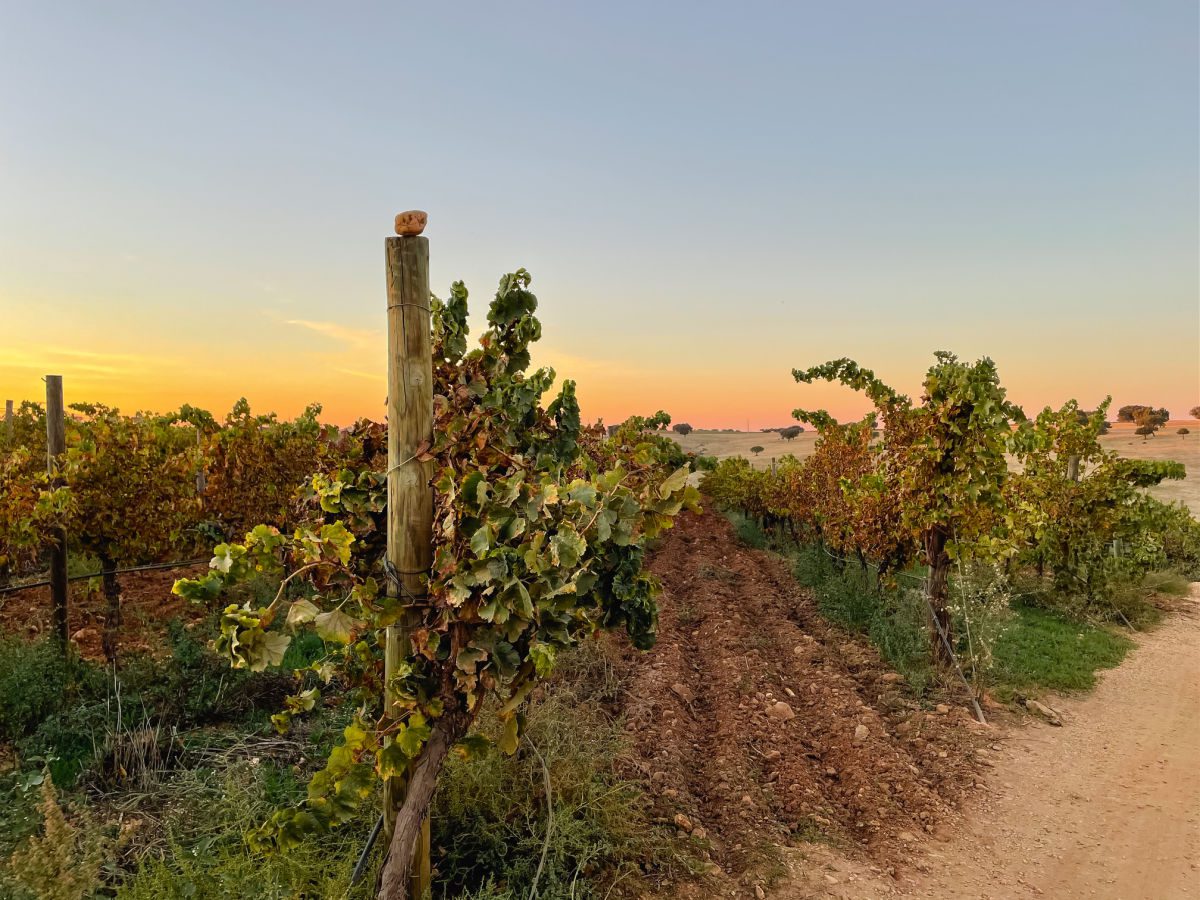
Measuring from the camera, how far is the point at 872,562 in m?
13.3

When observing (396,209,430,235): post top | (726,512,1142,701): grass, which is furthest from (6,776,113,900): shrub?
(726,512,1142,701): grass

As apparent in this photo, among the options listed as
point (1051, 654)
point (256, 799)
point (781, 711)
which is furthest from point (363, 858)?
point (1051, 654)

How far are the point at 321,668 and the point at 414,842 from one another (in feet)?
3.16

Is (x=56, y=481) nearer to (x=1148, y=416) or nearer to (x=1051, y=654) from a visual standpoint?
(x=1051, y=654)

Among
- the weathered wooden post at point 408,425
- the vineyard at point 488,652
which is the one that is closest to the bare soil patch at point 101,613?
the vineyard at point 488,652

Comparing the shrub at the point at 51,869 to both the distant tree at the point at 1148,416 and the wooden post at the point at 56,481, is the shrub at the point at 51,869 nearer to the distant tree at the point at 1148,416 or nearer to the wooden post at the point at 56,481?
the wooden post at the point at 56,481

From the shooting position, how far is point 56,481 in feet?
24.2

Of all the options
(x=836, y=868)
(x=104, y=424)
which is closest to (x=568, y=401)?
(x=836, y=868)

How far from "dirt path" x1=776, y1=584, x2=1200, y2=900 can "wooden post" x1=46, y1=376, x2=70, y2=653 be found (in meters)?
7.57

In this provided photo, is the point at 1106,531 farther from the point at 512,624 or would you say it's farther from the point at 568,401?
the point at 512,624

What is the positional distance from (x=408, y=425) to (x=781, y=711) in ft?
17.6

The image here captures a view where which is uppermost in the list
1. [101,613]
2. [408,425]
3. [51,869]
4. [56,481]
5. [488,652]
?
[408,425]

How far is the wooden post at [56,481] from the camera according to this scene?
7066 mm

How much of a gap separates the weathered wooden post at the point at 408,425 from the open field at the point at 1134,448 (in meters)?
13.8
